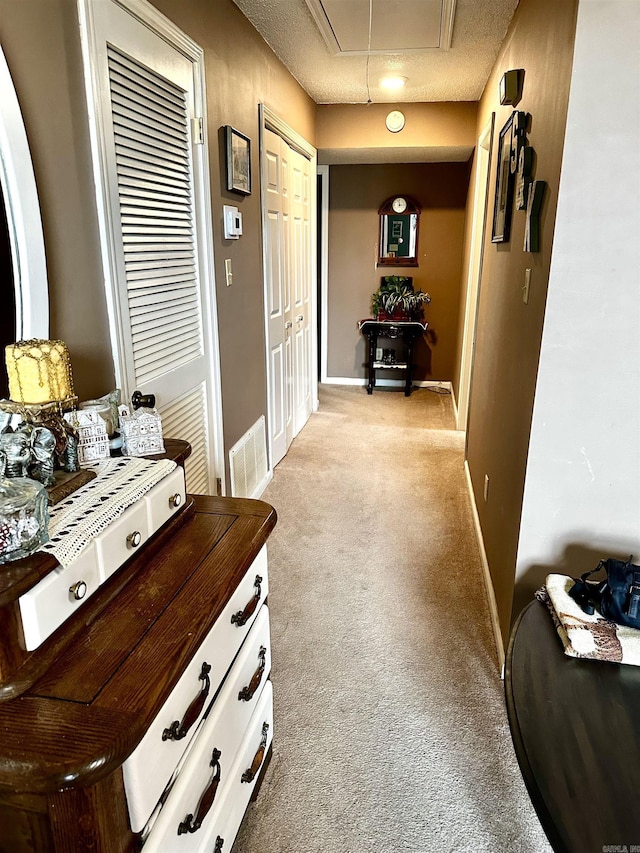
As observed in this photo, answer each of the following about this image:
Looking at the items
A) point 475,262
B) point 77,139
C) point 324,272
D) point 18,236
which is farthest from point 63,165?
point 324,272

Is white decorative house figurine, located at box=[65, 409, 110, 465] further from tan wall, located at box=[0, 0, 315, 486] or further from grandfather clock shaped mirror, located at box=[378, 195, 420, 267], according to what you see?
grandfather clock shaped mirror, located at box=[378, 195, 420, 267]

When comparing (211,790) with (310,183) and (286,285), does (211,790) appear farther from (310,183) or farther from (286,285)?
(310,183)

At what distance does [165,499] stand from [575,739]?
0.88 meters

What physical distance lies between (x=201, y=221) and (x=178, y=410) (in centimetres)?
78

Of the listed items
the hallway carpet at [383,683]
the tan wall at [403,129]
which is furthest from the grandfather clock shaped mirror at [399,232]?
the hallway carpet at [383,683]

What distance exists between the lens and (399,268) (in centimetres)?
569

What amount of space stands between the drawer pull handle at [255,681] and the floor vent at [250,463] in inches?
56.2

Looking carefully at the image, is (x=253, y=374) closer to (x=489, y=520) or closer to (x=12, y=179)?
(x=489, y=520)

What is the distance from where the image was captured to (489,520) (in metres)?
2.52

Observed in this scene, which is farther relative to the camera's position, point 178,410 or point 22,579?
point 178,410

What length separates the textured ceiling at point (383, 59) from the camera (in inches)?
104

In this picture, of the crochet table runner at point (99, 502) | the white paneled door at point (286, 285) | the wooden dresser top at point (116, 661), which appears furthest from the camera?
the white paneled door at point (286, 285)

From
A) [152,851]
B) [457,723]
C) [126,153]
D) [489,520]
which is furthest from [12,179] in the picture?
[489,520]

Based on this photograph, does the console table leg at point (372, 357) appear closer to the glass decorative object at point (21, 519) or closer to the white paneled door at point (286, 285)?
the white paneled door at point (286, 285)
